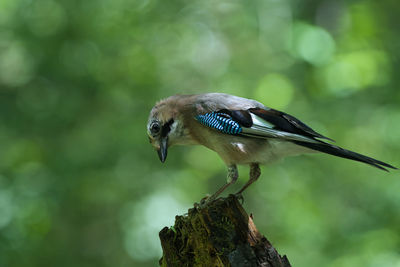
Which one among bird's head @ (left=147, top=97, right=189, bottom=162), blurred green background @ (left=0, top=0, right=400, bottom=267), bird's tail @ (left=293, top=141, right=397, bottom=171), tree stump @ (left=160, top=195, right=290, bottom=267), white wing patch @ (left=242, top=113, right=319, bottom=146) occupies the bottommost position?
tree stump @ (left=160, top=195, right=290, bottom=267)

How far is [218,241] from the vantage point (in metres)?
3.36

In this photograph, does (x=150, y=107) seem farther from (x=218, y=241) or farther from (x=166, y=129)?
(x=218, y=241)

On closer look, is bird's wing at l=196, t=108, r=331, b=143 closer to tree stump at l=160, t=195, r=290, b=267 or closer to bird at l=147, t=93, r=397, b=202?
bird at l=147, t=93, r=397, b=202

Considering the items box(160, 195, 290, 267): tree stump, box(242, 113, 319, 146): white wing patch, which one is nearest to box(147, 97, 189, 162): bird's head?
box(242, 113, 319, 146): white wing patch

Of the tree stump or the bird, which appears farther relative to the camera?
the bird

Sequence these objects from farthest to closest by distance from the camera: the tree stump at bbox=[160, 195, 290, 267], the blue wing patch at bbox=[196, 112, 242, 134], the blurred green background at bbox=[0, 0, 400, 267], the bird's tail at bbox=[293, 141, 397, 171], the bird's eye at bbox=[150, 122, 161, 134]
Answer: the blurred green background at bbox=[0, 0, 400, 267] → the bird's eye at bbox=[150, 122, 161, 134] → the blue wing patch at bbox=[196, 112, 242, 134] → the bird's tail at bbox=[293, 141, 397, 171] → the tree stump at bbox=[160, 195, 290, 267]

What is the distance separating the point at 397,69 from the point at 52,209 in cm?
689

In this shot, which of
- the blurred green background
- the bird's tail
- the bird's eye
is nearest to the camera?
the bird's tail

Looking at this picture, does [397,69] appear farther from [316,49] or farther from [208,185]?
[208,185]

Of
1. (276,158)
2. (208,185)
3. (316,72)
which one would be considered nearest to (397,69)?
(316,72)

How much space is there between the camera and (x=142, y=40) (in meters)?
9.12

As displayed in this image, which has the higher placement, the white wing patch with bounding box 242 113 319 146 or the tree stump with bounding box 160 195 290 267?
the white wing patch with bounding box 242 113 319 146

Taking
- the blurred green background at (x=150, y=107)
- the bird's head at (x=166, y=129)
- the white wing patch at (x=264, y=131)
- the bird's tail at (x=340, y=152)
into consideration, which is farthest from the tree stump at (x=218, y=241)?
the blurred green background at (x=150, y=107)

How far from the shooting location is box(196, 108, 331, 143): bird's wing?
14.6 ft
